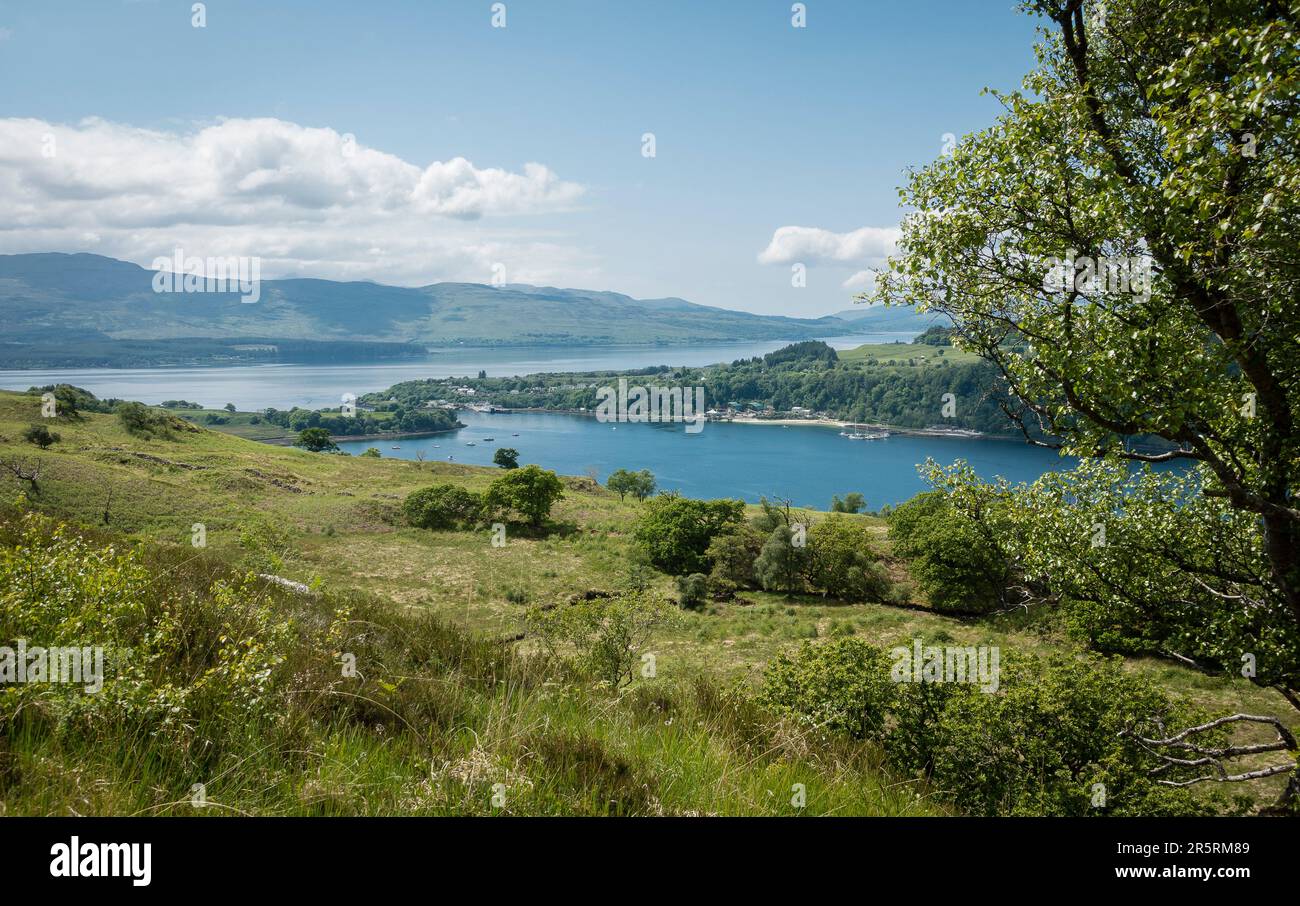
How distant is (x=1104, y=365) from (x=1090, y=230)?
1.50m

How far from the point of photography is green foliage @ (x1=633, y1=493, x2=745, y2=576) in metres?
43.0

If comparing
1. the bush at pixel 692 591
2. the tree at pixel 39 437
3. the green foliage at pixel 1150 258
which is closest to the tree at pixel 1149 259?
the green foliage at pixel 1150 258

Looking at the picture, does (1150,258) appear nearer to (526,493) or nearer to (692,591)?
(692,591)

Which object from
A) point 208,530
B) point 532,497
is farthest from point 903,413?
point 208,530

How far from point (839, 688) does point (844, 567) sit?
88.8ft

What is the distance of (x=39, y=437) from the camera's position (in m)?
49.0

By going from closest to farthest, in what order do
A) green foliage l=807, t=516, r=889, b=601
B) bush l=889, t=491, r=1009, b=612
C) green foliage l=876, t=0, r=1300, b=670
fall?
green foliage l=876, t=0, r=1300, b=670 → bush l=889, t=491, r=1009, b=612 → green foliage l=807, t=516, r=889, b=601

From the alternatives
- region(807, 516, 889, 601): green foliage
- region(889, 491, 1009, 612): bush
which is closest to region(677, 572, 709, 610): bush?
region(807, 516, 889, 601): green foliage

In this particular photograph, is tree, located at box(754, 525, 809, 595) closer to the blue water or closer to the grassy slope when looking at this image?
the grassy slope

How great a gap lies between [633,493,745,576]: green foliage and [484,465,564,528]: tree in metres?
10.6

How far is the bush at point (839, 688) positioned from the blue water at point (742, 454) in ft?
263

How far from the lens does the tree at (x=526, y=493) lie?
2058 inches
